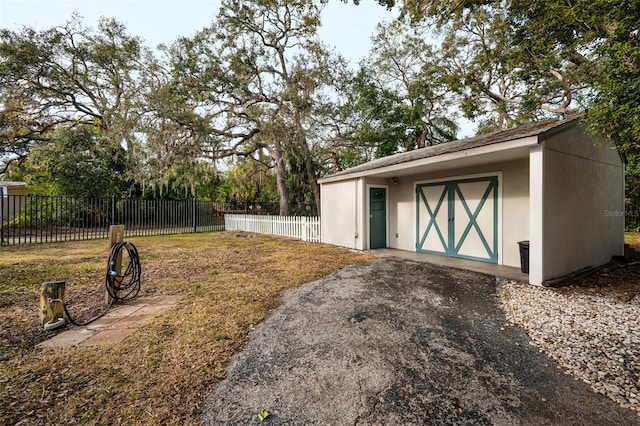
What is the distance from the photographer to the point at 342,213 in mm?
9000

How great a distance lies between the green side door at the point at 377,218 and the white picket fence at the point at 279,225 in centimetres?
230

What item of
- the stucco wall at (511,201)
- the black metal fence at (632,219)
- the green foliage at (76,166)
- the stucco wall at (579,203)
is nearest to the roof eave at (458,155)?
the stucco wall at (579,203)

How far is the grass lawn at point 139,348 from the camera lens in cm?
181

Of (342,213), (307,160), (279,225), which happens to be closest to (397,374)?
(342,213)

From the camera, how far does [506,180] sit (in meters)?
6.22

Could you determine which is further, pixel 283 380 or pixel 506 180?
pixel 506 180

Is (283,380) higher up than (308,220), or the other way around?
(308,220)

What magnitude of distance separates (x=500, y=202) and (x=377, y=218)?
3.39 meters

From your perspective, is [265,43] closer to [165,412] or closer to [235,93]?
[235,93]

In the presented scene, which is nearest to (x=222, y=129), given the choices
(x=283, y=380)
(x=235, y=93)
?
(x=235, y=93)

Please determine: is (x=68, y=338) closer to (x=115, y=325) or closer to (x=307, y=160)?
(x=115, y=325)

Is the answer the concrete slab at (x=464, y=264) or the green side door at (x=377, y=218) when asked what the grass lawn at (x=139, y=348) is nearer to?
the concrete slab at (x=464, y=264)

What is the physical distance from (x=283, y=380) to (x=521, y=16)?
1258 cm

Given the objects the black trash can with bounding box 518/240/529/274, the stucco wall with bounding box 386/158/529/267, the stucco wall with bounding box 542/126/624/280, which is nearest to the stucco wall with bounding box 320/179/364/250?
the stucco wall with bounding box 386/158/529/267
